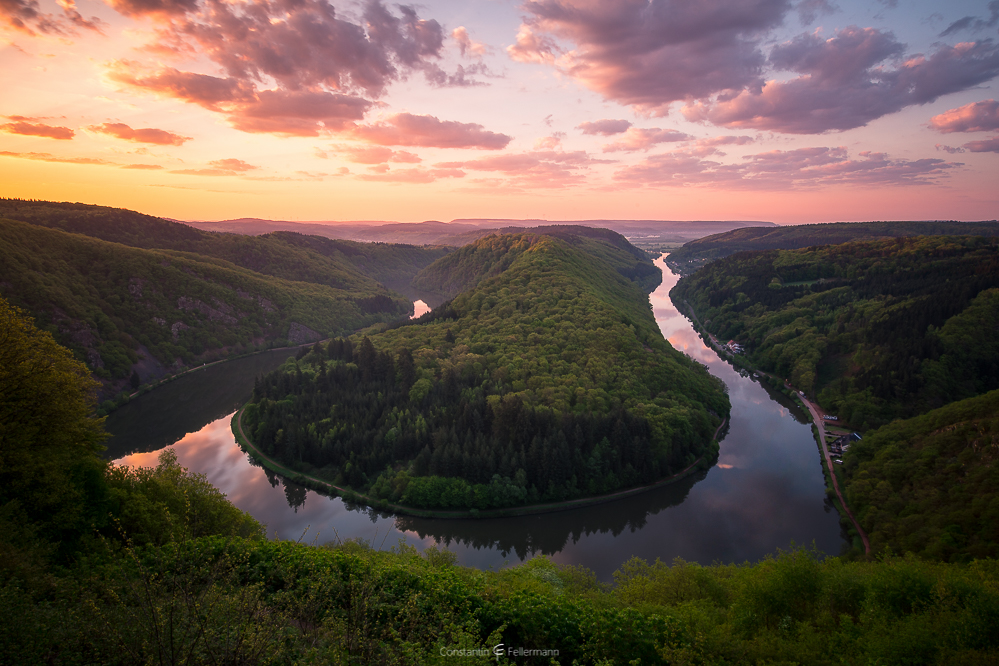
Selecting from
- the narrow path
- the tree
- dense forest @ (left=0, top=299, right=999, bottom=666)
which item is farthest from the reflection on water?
dense forest @ (left=0, top=299, right=999, bottom=666)

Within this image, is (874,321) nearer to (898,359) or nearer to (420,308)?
(898,359)

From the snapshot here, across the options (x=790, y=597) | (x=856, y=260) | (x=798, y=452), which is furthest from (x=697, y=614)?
(x=856, y=260)

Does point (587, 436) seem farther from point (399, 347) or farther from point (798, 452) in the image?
point (399, 347)

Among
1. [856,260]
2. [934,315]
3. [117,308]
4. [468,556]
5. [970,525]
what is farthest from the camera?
[856,260]

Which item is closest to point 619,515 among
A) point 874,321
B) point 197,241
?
point 874,321

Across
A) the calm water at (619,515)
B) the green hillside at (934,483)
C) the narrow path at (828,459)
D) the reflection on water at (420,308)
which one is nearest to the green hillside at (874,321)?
the narrow path at (828,459)

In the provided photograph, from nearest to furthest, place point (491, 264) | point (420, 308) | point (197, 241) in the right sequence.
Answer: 1. point (197, 241)
2. point (491, 264)
3. point (420, 308)
